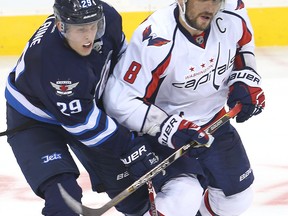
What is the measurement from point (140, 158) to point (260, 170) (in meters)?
1.19

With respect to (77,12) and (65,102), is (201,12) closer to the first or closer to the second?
(77,12)

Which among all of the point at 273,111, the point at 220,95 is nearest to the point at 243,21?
the point at 220,95

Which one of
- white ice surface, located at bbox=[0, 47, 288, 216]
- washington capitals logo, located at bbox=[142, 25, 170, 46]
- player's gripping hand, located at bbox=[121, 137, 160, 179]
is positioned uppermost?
washington capitals logo, located at bbox=[142, 25, 170, 46]

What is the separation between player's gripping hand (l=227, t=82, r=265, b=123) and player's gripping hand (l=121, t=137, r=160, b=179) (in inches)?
15.4

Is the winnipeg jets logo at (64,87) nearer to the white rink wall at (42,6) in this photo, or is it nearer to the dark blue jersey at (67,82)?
the dark blue jersey at (67,82)

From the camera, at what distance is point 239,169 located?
2963 millimetres

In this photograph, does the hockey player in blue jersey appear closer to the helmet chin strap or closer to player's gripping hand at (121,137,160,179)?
player's gripping hand at (121,137,160,179)

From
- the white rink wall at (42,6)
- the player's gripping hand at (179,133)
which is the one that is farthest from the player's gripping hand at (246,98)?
the white rink wall at (42,6)

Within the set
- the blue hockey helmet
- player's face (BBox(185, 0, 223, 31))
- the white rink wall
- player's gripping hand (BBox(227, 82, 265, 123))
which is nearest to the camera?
the blue hockey helmet

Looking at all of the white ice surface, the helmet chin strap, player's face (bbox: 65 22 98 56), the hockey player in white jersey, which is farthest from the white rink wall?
player's face (bbox: 65 22 98 56)

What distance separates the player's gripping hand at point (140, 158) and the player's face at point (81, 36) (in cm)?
38

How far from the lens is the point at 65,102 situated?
256cm

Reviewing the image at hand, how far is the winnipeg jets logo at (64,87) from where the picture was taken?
253 cm

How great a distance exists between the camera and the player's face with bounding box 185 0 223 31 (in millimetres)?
2604
